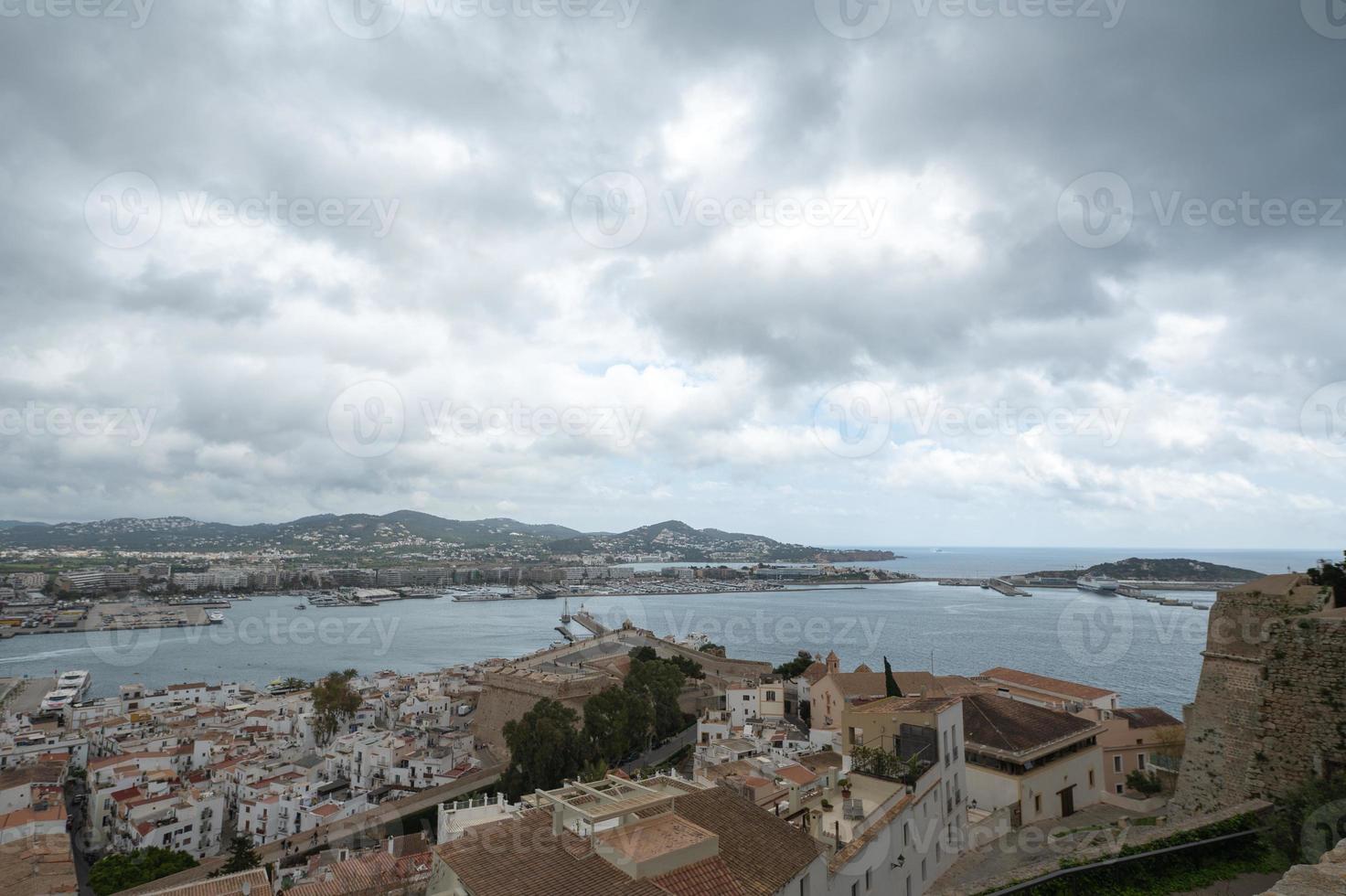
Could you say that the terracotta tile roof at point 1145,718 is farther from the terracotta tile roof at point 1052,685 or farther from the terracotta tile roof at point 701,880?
the terracotta tile roof at point 701,880

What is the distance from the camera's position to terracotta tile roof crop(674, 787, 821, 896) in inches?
229

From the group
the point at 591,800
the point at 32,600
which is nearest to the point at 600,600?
the point at 32,600

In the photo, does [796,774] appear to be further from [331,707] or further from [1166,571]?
[1166,571]

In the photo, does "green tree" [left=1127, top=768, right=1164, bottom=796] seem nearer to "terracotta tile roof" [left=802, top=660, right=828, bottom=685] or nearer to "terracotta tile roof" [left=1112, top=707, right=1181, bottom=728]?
"terracotta tile roof" [left=1112, top=707, right=1181, bottom=728]

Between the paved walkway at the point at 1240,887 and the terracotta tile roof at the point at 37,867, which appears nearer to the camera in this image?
the paved walkway at the point at 1240,887

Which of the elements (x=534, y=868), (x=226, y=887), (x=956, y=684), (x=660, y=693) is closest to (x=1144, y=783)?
(x=956, y=684)

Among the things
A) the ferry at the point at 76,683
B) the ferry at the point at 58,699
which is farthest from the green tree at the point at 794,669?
the ferry at the point at 76,683

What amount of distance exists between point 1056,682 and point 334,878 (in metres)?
19.0

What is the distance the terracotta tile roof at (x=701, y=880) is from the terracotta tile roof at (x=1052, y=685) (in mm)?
16428

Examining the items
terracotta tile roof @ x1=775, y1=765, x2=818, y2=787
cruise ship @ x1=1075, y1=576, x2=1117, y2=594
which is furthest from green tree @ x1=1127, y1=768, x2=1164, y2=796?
cruise ship @ x1=1075, y1=576, x2=1117, y2=594

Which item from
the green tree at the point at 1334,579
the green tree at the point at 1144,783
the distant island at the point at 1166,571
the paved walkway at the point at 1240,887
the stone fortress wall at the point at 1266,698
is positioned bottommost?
the green tree at the point at 1144,783

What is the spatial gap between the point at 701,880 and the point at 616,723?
54.2ft

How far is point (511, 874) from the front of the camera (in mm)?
5223

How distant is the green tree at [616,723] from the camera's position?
20281 mm
